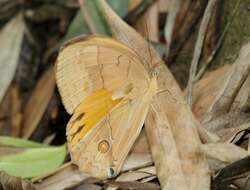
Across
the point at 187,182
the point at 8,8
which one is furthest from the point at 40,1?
the point at 187,182

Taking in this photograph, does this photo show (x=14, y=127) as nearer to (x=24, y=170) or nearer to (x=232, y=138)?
(x=24, y=170)

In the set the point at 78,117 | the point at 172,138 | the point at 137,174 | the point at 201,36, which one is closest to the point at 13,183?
the point at 78,117

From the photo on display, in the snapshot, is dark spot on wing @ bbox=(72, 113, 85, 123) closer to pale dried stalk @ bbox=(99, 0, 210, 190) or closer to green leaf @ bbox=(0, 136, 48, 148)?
pale dried stalk @ bbox=(99, 0, 210, 190)

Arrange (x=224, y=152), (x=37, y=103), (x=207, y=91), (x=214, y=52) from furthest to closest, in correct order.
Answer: (x=37, y=103), (x=214, y=52), (x=207, y=91), (x=224, y=152)

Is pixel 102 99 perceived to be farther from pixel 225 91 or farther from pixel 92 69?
pixel 225 91

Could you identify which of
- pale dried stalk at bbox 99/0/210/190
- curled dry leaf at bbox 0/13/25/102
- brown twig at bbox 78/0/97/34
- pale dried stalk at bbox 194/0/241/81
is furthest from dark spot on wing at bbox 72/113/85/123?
curled dry leaf at bbox 0/13/25/102

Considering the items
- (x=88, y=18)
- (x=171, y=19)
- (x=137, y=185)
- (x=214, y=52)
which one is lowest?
(x=137, y=185)
